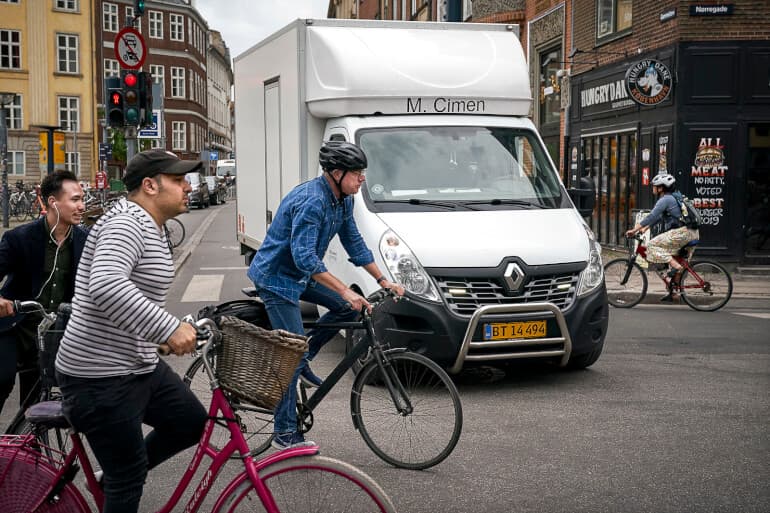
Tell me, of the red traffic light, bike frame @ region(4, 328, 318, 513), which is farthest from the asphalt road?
the red traffic light

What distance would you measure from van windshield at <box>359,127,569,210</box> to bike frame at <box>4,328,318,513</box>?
14.4 feet

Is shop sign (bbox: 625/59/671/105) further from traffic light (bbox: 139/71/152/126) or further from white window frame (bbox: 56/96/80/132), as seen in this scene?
white window frame (bbox: 56/96/80/132)

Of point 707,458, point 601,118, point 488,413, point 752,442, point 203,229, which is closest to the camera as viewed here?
point 707,458

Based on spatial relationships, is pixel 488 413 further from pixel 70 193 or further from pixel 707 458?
pixel 70 193

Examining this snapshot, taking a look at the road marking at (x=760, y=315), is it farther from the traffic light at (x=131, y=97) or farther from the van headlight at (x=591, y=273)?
the traffic light at (x=131, y=97)

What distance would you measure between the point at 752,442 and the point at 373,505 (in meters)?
3.57

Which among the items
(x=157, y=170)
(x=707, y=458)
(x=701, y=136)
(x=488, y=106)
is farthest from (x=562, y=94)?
(x=157, y=170)

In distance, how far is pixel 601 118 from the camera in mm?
20234

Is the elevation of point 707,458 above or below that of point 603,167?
below

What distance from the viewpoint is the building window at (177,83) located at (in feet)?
290

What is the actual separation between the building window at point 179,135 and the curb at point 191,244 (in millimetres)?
52950

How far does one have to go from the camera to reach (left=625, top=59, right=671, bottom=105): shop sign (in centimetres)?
1681

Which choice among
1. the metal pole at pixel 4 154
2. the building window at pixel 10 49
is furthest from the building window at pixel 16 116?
the metal pole at pixel 4 154

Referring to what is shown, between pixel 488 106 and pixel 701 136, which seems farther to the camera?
pixel 701 136
